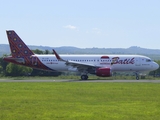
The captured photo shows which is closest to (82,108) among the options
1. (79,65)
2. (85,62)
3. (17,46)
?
(79,65)

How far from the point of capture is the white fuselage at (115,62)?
52969 millimetres

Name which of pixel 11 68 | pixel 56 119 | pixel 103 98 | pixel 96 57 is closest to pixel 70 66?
pixel 96 57

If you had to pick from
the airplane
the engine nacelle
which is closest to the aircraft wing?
the airplane

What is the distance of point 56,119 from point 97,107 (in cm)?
415

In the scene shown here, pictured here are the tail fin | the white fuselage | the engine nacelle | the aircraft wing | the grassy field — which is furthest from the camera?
the tail fin

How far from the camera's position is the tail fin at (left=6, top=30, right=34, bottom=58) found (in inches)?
2170

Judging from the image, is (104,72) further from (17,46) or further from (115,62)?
(17,46)

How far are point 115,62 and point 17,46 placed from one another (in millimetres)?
13365

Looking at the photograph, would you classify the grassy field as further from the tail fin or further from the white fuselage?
the tail fin

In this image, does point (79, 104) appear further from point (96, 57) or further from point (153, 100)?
point (96, 57)

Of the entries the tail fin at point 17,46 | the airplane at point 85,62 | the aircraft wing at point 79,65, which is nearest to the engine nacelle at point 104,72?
the airplane at point 85,62

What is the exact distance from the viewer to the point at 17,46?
55656mm

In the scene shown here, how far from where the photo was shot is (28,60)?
179ft

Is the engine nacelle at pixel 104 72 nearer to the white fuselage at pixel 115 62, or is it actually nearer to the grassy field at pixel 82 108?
the white fuselage at pixel 115 62
